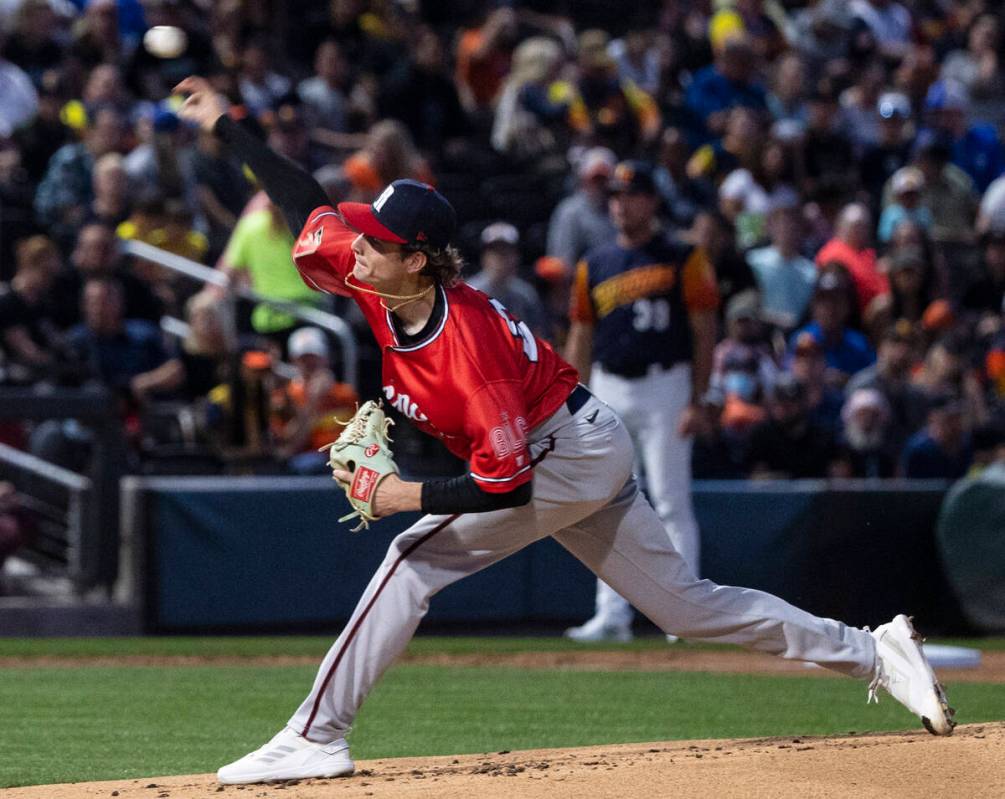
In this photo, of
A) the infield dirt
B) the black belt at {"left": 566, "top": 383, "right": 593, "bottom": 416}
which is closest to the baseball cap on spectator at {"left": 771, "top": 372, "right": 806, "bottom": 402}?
the infield dirt

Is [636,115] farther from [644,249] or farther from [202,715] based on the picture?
[202,715]

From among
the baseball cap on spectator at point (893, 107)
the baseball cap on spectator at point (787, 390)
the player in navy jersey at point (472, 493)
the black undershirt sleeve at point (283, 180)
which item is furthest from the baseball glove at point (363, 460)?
the baseball cap on spectator at point (893, 107)

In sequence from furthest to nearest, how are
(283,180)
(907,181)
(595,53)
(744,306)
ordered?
1. (595,53)
2. (907,181)
3. (744,306)
4. (283,180)

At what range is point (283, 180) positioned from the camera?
590 centimetres

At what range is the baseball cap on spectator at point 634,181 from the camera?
9383mm

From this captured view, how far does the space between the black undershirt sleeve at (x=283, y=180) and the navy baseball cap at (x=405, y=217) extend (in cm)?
79

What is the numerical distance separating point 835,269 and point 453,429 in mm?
8688

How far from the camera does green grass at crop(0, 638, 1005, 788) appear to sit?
607cm

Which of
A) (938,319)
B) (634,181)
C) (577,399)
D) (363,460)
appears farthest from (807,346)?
(363,460)

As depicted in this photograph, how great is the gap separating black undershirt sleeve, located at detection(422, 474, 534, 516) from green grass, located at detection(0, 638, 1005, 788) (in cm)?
129

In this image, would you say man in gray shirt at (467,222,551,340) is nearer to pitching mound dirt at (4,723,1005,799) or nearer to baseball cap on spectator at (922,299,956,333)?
baseball cap on spectator at (922,299,956,333)

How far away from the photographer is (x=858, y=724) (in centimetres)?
684

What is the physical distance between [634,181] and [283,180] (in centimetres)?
382

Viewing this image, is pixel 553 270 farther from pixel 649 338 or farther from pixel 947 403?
pixel 649 338
